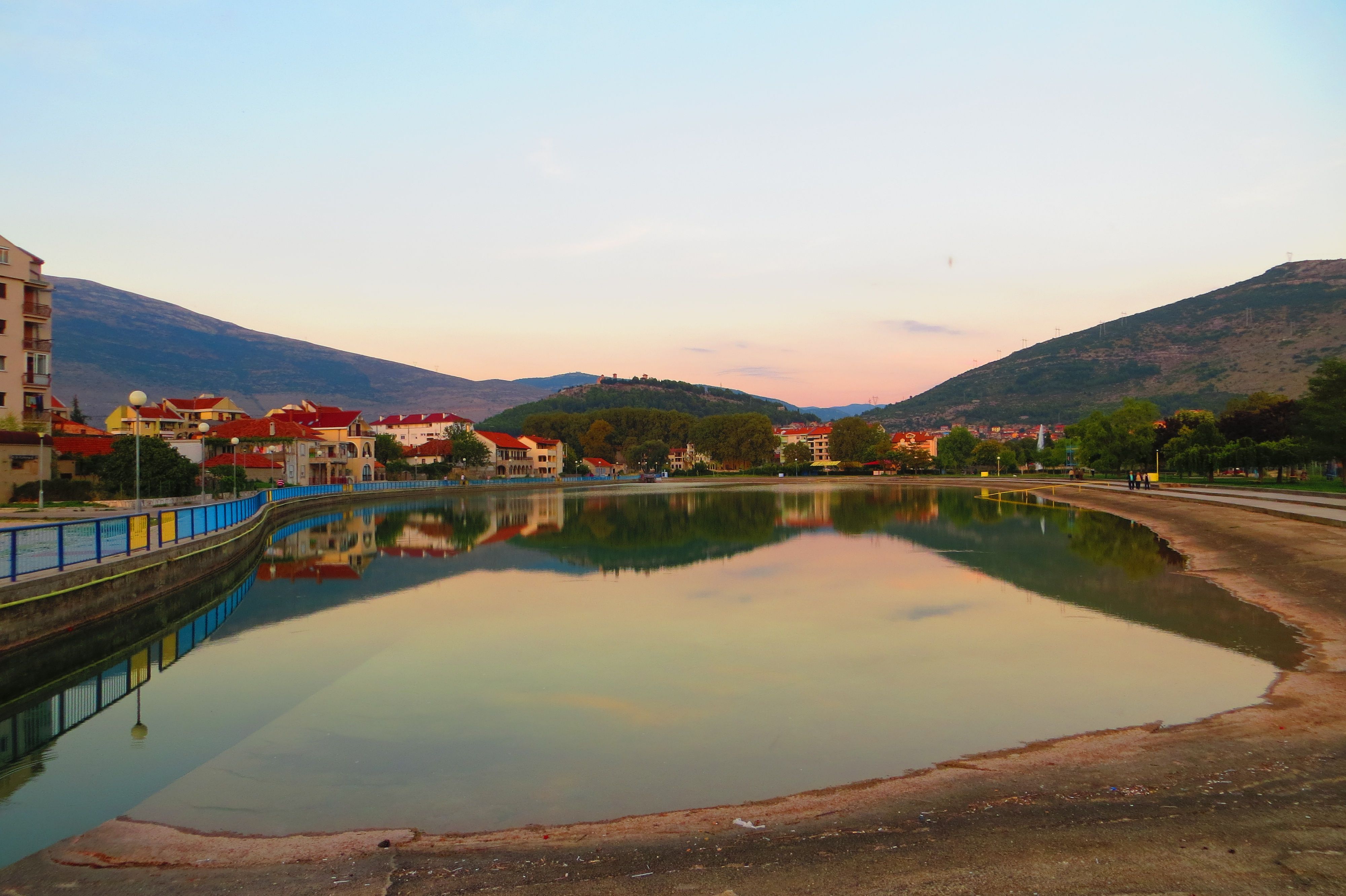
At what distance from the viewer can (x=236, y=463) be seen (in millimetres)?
57625

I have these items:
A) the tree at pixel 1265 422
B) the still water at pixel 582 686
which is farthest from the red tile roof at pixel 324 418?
the tree at pixel 1265 422

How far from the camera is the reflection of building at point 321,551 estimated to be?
26.2 m

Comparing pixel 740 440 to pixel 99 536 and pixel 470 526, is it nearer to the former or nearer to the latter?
pixel 470 526

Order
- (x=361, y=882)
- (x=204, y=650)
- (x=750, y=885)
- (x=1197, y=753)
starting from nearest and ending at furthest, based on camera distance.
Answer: (x=750, y=885), (x=361, y=882), (x=1197, y=753), (x=204, y=650)

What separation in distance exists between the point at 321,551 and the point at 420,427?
328ft

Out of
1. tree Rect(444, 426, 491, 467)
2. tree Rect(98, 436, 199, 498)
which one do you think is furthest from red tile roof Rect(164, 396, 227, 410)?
tree Rect(98, 436, 199, 498)

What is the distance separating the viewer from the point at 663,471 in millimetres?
150375

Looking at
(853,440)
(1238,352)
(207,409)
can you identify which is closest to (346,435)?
(207,409)

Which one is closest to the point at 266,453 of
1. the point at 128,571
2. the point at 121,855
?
the point at 128,571

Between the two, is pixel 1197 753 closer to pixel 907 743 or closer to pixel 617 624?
pixel 907 743

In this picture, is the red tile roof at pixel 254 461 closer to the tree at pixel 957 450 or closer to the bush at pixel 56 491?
the bush at pixel 56 491

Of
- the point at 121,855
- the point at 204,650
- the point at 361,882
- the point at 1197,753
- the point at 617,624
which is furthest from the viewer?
the point at 617,624

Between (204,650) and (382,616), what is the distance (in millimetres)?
3953

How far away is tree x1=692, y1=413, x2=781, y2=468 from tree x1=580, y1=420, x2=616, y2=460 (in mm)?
20031
